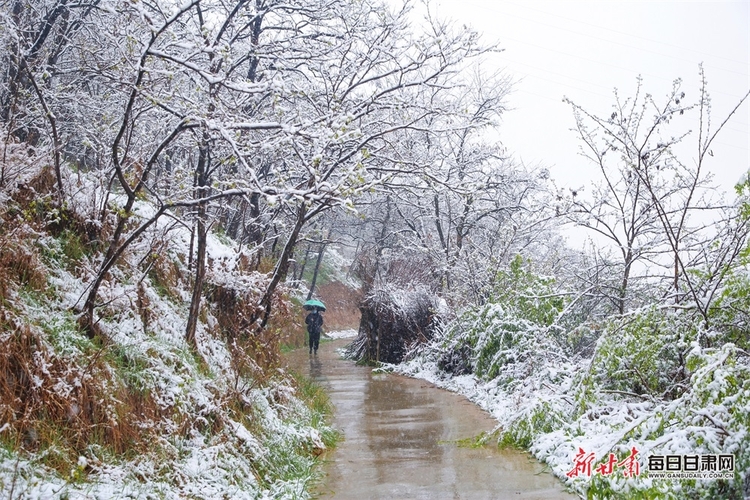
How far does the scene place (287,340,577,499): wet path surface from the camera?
580cm

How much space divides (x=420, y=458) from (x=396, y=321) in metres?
10.5

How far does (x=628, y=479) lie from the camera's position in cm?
434

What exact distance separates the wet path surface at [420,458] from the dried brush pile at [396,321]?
16.8 ft

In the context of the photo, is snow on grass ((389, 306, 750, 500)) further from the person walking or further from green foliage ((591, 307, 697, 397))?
the person walking

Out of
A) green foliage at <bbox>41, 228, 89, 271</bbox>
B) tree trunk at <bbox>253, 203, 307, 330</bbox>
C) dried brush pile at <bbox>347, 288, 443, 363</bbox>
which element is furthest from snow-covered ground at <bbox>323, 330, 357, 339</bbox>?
green foliage at <bbox>41, 228, 89, 271</bbox>

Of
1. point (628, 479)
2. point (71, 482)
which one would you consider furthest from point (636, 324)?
point (71, 482)

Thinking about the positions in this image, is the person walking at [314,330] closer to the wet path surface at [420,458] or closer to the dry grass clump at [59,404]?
the wet path surface at [420,458]

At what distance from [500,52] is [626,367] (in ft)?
14.7

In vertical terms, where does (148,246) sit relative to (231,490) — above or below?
above

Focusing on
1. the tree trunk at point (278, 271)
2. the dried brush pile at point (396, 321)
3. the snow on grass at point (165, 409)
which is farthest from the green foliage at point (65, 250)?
the dried brush pile at point (396, 321)

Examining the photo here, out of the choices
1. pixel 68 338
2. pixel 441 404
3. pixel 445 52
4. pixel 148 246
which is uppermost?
pixel 445 52

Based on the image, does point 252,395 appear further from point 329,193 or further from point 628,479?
point 628,479

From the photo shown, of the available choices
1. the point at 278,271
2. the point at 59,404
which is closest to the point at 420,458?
the point at 278,271

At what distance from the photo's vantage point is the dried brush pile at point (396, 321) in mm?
17031
